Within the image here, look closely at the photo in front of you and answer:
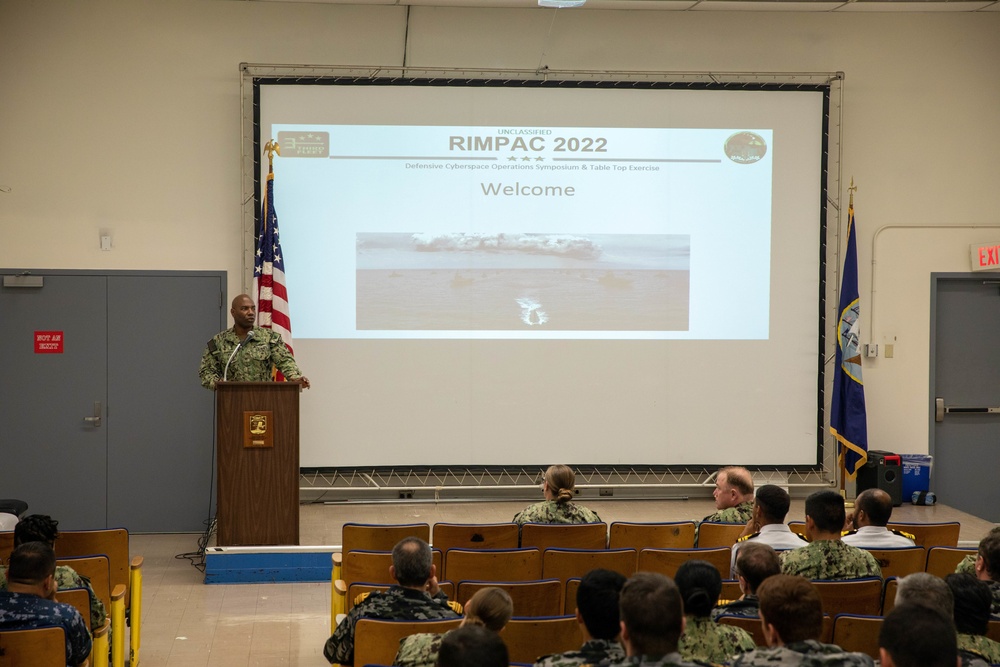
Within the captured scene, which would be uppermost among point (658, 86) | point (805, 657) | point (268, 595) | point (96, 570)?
point (658, 86)

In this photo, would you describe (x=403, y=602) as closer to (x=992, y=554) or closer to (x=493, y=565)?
(x=493, y=565)

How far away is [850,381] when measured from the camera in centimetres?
865

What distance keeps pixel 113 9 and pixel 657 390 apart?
570 centimetres

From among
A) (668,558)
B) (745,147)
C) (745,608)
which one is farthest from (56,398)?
(745,608)

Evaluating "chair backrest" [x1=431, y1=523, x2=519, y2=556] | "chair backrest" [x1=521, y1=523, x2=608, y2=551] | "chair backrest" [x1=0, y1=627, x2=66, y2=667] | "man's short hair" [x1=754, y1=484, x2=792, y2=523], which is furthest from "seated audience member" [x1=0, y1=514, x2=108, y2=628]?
"man's short hair" [x1=754, y1=484, x2=792, y2=523]

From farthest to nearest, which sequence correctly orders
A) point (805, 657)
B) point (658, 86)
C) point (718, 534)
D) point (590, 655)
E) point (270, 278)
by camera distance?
point (658, 86) < point (270, 278) < point (718, 534) < point (590, 655) < point (805, 657)

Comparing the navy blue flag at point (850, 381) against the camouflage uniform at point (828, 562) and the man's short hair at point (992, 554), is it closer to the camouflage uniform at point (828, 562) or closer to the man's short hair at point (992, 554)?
the camouflage uniform at point (828, 562)

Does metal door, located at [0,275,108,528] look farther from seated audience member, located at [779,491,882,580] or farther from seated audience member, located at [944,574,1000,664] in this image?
seated audience member, located at [944,574,1000,664]

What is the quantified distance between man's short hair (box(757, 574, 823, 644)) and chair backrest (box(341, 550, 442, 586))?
209cm

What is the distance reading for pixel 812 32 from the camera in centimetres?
894

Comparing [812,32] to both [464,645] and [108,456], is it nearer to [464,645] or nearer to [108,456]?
[108,456]

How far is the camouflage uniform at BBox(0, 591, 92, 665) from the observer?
135 inches

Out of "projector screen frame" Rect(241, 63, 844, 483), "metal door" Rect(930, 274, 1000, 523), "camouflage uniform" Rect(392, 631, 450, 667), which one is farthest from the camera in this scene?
"metal door" Rect(930, 274, 1000, 523)

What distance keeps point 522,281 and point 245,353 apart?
280 centimetres
